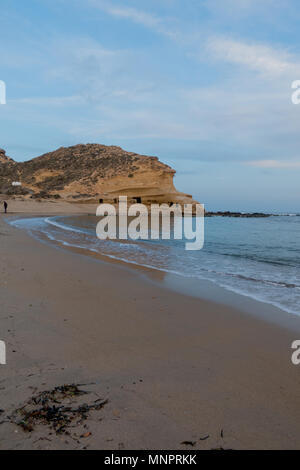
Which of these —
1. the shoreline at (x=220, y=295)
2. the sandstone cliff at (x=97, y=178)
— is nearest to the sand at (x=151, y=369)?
the shoreline at (x=220, y=295)

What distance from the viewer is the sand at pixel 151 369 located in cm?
196

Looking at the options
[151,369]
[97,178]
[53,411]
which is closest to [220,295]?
[151,369]

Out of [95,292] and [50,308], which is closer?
[50,308]

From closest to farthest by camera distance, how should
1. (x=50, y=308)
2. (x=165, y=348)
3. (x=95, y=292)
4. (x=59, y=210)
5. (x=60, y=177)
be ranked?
(x=165, y=348) < (x=50, y=308) < (x=95, y=292) < (x=59, y=210) < (x=60, y=177)

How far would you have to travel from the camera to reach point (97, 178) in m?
54.9

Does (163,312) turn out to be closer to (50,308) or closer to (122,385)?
(50,308)

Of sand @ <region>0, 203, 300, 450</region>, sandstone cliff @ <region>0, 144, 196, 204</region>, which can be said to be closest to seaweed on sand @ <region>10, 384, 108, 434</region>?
sand @ <region>0, 203, 300, 450</region>

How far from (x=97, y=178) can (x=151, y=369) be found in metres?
54.0

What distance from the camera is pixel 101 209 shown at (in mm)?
47844

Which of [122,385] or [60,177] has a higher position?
[60,177]

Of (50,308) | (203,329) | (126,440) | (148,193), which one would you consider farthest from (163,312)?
(148,193)

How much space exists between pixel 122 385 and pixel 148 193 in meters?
49.7

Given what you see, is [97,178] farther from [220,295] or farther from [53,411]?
[53,411]

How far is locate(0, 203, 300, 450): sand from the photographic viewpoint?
1.96m
